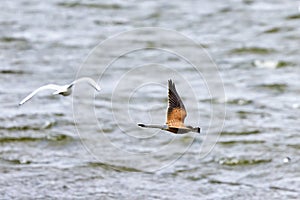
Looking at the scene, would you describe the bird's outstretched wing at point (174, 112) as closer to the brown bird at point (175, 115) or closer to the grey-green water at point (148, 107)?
the brown bird at point (175, 115)

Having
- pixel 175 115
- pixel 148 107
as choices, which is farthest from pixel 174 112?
pixel 148 107

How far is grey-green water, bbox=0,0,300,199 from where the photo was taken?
20.6 ft

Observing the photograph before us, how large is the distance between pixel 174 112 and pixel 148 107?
354cm

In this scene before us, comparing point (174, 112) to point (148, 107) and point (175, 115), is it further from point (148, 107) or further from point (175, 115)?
point (148, 107)

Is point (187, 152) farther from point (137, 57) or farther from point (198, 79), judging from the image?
point (137, 57)

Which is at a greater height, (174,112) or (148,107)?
(174,112)

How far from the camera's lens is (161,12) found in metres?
10.6

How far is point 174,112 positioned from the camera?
4.19m

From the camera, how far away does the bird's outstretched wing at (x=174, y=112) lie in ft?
13.5

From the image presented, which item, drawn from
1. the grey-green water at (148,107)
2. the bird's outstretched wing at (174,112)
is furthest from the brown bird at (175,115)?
the grey-green water at (148,107)

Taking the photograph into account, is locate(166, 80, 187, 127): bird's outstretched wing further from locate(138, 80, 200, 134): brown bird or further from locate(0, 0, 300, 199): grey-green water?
locate(0, 0, 300, 199): grey-green water

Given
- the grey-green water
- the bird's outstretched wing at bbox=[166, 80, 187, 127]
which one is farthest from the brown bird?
the grey-green water

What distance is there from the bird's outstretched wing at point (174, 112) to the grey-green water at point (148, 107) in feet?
6.19

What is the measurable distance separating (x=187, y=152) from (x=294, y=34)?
3.19 m
